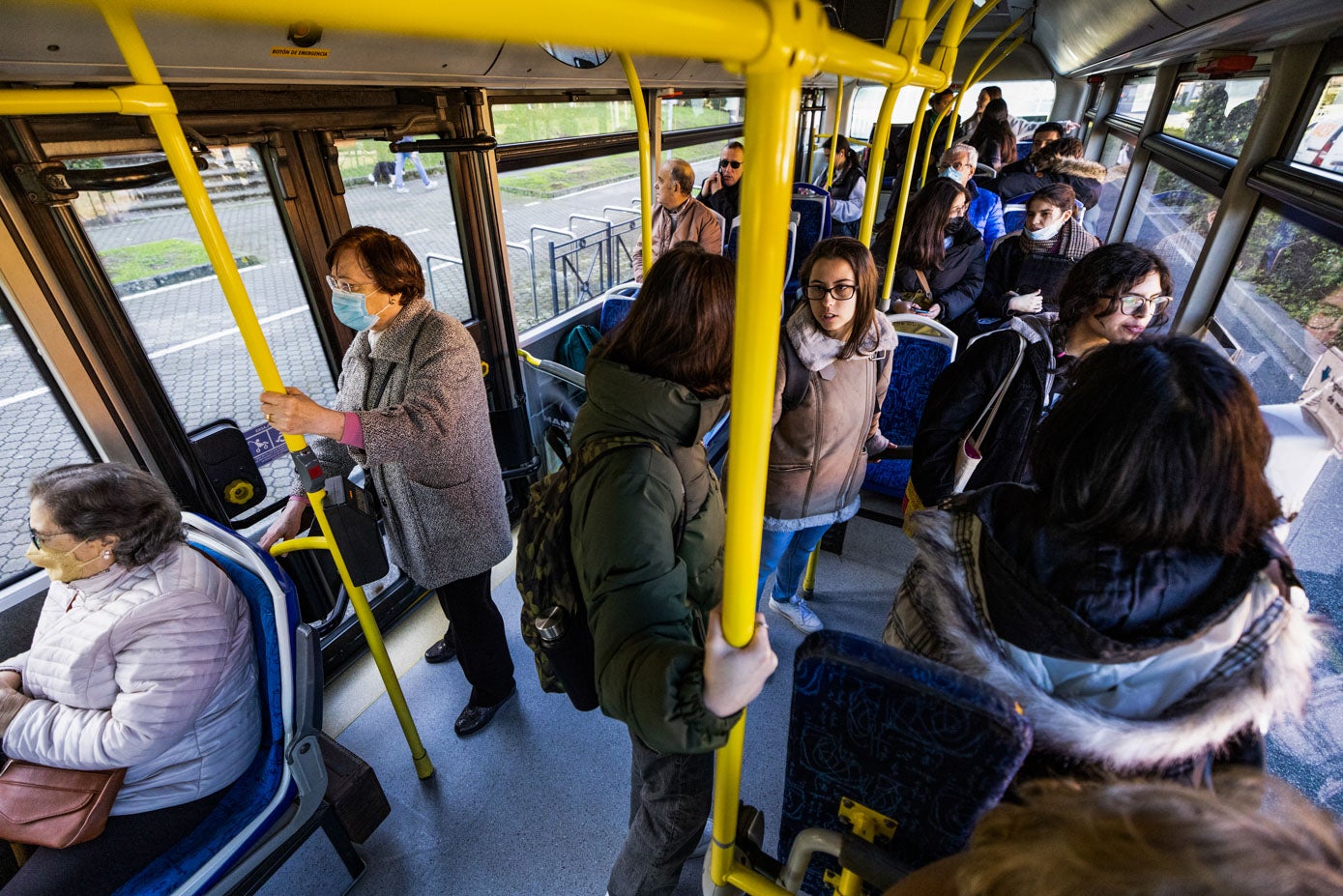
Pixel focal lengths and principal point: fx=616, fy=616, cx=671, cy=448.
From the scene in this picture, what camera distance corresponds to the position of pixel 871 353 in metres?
2.09

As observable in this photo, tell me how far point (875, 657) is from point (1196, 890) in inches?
18.2

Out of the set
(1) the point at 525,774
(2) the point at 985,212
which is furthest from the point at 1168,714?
(2) the point at 985,212

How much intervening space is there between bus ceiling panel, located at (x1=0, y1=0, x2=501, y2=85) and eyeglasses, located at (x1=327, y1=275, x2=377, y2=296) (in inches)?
21.2

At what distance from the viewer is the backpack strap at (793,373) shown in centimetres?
202

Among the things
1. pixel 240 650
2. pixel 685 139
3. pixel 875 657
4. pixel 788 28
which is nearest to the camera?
pixel 788 28

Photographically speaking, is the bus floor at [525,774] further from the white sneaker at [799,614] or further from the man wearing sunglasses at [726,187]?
the man wearing sunglasses at [726,187]

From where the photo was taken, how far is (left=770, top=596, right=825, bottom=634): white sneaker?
2.87m

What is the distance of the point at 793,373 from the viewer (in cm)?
204

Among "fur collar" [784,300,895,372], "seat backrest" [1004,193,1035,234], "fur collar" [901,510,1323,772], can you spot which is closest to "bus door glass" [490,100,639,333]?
"fur collar" [784,300,895,372]

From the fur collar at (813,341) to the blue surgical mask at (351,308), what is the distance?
1305 mm

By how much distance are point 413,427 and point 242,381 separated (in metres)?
1.02

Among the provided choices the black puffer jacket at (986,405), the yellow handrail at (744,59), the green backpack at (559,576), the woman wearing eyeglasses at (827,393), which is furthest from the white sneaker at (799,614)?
the yellow handrail at (744,59)

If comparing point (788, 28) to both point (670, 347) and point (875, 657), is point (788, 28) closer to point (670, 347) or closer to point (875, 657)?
point (670, 347)

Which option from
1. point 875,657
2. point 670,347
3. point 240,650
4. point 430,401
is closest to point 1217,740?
point 875,657
